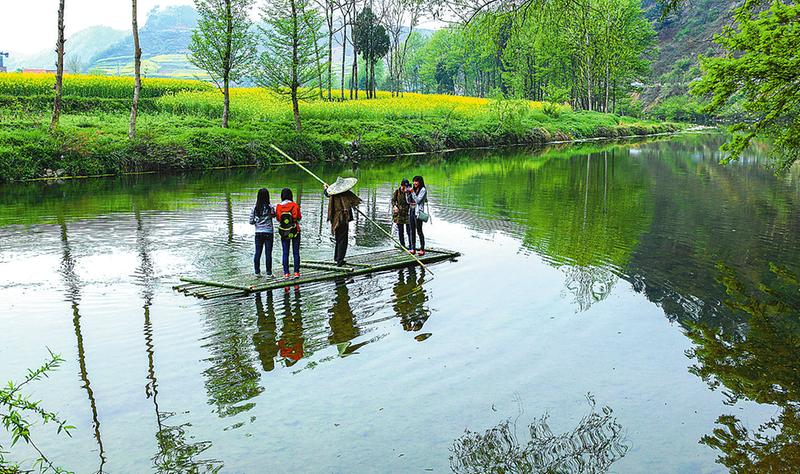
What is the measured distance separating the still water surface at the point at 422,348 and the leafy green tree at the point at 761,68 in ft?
10.8

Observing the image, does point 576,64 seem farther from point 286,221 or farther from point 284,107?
point 286,221

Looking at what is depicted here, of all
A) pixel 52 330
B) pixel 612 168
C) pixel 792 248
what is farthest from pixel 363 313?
pixel 612 168

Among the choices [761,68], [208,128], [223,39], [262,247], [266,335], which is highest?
[223,39]

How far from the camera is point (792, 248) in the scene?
17.5m

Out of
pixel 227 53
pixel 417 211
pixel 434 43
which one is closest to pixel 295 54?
pixel 227 53

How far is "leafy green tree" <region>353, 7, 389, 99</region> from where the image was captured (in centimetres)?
7219

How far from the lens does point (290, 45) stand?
1829 inches

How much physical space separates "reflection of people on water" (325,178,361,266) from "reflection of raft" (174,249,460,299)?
1.37ft

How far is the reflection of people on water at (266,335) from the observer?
9.62 metres

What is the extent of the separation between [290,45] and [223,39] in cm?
472

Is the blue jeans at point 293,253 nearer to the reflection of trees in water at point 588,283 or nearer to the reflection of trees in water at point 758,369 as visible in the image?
the reflection of trees in water at point 588,283

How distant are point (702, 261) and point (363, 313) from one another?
8.34m

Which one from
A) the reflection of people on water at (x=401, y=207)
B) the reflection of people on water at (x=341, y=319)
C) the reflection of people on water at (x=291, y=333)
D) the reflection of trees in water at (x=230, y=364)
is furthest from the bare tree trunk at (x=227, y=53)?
the reflection of trees in water at (x=230, y=364)

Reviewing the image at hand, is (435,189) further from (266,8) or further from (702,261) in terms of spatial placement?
(266,8)
